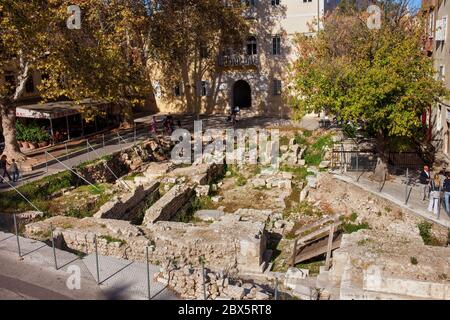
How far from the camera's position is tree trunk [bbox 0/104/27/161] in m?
22.9

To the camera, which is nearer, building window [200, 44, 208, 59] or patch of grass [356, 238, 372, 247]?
patch of grass [356, 238, 372, 247]

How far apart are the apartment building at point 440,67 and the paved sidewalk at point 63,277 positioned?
52.1 ft

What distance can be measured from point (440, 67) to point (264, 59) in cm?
1550

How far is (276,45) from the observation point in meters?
35.3

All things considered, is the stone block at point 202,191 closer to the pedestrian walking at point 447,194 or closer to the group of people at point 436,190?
the group of people at point 436,190

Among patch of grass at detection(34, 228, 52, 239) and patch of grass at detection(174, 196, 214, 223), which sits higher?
patch of grass at detection(34, 228, 52, 239)

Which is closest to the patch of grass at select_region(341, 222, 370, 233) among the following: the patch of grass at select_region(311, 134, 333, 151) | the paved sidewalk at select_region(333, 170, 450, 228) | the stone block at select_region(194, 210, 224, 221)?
the paved sidewalk at select_region(333, 170, 450, 228)

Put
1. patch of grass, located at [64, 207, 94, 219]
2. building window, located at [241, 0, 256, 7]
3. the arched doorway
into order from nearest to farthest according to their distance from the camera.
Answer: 1. patch of grass, located at [64, 207, 94, 219]
2. building window, located at [241, 0, 256, 7]
3. the arched doorway

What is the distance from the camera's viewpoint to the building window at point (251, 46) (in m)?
35.9

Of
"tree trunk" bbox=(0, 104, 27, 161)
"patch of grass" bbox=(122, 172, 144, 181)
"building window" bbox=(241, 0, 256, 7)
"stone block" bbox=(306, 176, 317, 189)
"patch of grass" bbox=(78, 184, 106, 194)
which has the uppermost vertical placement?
"building window" bbox=(241, 0, 256, 7)

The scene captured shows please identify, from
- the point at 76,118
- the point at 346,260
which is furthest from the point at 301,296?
the point at 76,118

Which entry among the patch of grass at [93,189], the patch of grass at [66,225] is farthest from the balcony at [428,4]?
the patch of grass at [66,225]

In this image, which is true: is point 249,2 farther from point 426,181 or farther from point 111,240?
point 111,240

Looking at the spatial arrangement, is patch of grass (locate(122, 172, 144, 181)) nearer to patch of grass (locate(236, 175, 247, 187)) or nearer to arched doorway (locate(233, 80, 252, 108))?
patch of grass (locate(236, 175, 247, 187))
